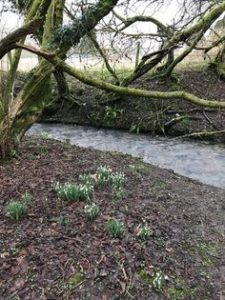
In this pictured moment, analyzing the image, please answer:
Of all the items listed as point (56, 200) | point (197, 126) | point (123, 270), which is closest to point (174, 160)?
point (197, 126)

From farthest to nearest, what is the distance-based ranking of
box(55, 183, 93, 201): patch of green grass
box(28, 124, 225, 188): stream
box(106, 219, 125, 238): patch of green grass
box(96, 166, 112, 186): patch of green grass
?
box(28, 124, 225, 188): stream → box(96, 166, 112, 186): patch of green grass → box(55, 183, 93, 201): patch of green grass → box(106, 219, 125, 238): patch of green grass

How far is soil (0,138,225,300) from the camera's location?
138 inches

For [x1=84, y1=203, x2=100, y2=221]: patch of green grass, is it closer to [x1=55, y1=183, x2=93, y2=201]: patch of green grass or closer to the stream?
[x1=55, y1=183, x2=93, y2=201]: patch of green grass

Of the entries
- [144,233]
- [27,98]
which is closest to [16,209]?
[144,233]

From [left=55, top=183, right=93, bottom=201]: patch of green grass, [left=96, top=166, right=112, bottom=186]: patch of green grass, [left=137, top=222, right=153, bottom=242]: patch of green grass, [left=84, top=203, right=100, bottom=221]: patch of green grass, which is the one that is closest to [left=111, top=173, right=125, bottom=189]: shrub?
[left=96, top=166, right=112, bottom=186]: patch of green grass

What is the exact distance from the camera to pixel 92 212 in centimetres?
418

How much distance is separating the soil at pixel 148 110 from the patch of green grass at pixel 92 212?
19.1 ft

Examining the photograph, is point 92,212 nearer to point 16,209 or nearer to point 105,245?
point 105,245

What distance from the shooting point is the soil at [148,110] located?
10.2m

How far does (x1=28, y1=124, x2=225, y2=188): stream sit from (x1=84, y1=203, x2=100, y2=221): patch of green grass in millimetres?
3416

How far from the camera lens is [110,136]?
10.1 metres

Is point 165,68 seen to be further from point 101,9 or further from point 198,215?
point 198,215

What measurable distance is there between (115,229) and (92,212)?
336 mm

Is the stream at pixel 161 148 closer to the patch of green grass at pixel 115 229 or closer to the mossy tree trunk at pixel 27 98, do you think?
the mossy tree trunk at pixel 27 98
